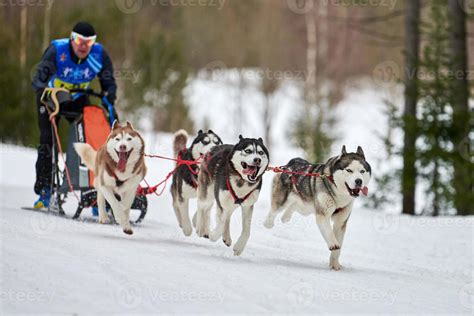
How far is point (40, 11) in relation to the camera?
64.0 ft

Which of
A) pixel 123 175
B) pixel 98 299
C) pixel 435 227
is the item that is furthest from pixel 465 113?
pixel 98 299

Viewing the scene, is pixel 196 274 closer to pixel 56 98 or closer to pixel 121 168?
pixel 121 168

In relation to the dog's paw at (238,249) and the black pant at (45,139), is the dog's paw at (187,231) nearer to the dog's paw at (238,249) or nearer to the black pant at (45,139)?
the dog's paw at (238,249)

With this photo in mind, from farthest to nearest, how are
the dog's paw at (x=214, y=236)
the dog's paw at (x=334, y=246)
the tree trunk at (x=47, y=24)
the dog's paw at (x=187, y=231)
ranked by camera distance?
the tree trunk at (x=47, y=24) → the dog's paw at (x=187, y=231) → the dog's paw at (x=214, y=236) → the dog's paw at (x=334, y=246)

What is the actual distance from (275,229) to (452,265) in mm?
2007

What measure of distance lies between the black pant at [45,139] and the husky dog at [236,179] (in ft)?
6.33

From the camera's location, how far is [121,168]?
241 inches

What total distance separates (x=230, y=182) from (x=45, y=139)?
2.62 metres

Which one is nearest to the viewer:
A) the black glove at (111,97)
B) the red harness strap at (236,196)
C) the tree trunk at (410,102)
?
the red harness strap at (236,196)

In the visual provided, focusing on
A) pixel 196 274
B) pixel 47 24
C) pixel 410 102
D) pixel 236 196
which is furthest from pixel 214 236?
pixel 47 24

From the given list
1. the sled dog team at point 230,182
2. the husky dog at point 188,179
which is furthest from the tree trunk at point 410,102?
the husky dog at point 188,179

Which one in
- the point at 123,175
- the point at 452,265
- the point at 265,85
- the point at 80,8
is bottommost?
the point at 452,265

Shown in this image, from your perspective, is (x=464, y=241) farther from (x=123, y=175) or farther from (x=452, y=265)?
(x=123, y=175)

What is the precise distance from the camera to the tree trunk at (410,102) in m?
11.5
